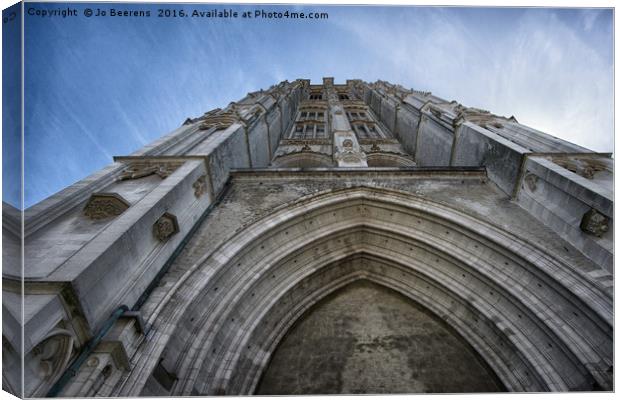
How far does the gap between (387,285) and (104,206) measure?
612 centimetres

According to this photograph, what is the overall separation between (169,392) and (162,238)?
7.33 ft

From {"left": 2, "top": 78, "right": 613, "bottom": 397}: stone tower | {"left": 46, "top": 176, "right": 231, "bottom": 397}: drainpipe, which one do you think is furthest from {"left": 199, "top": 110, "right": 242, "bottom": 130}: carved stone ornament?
{"left": 46, "top": 176, "right": 231, "bottom": 397}: drainpipe

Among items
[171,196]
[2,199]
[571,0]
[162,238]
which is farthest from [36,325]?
[571,0]

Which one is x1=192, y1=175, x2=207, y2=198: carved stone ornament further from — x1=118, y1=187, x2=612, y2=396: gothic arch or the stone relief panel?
the stone relief panel

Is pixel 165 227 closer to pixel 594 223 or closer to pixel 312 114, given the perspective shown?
pixel 594 223

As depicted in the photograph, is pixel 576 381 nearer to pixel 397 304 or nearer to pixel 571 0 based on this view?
pixel 397 304

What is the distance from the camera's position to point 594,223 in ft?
16.4

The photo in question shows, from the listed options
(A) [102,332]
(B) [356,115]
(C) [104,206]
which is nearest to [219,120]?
(C) [104,206]

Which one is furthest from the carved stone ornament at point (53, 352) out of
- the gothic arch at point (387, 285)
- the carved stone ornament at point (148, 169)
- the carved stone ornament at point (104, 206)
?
the carved stone ornament at point (148, 169)

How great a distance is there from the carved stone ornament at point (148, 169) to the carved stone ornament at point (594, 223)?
7689mm

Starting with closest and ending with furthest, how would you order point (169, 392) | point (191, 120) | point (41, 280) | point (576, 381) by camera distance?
point (41, 280) < point (169, 392) < point (576, 381) < point (191, 120)

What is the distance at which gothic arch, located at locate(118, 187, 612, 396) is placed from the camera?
4.46 meters

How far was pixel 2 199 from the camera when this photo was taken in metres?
3.33

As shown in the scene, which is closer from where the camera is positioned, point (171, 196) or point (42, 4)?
point (42, 4)
